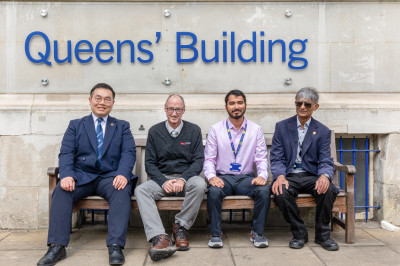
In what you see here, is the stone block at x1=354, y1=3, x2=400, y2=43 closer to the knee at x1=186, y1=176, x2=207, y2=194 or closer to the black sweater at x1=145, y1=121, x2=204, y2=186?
the black sweater at x1=145, y1=121, x2=204, y2=186

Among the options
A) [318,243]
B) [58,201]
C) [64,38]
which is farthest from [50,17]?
[318,243]

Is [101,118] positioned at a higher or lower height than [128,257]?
higher

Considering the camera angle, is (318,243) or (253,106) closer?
(318,243)

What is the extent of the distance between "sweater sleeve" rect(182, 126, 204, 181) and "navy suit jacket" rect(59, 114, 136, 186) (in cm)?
64

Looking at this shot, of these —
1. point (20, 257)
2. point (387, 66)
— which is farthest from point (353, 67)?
point (20, 257)

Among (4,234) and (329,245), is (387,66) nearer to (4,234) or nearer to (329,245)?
(329,245)

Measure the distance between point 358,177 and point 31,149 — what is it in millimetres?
4467

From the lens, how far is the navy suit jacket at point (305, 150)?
4.68 metres

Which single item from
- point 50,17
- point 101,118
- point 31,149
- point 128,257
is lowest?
point 128,257

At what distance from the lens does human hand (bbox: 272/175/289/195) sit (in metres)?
4.44

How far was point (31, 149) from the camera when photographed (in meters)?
5.37

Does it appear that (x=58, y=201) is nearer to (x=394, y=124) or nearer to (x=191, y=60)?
(x=191, y=60)

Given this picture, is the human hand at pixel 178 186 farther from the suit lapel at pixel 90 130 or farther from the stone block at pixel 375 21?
the stone block at pixel 375 21

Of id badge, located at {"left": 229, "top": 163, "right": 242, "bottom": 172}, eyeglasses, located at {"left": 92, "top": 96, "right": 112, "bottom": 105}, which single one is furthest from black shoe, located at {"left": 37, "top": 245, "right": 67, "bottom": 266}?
id badge, located at {"left": 229, "top": 163, "right": 242, "bottom": 172}
